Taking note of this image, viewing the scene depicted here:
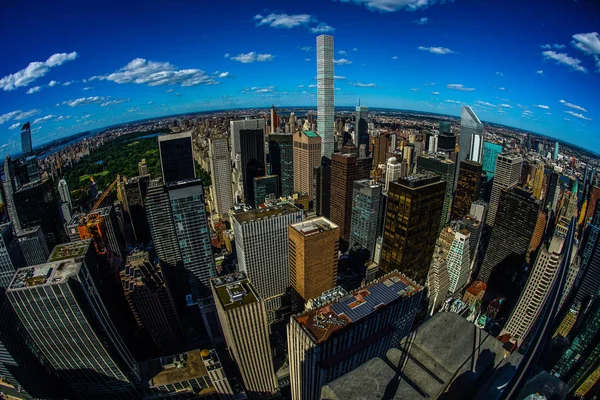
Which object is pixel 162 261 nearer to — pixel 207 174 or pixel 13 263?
pixel 13 263

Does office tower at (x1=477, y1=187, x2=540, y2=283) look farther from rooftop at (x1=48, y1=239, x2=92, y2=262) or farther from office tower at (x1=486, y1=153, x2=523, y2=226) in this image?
rooftop at (x1=48, y1=239, x2=92, y2=262)

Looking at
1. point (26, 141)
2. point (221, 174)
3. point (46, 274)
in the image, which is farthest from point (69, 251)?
point (221, 174)

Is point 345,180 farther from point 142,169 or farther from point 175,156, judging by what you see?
point 142,169

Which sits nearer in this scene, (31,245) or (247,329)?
(247,329)

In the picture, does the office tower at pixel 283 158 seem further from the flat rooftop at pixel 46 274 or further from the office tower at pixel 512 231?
the flat rooftop at pixel 46 274

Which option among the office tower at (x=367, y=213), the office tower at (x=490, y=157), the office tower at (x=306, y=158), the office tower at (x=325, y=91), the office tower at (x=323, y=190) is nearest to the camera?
the office tower at (x=367, y=213)

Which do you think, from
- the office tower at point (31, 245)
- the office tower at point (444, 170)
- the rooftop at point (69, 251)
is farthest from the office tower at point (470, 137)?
the office tower at point (31, 245)
